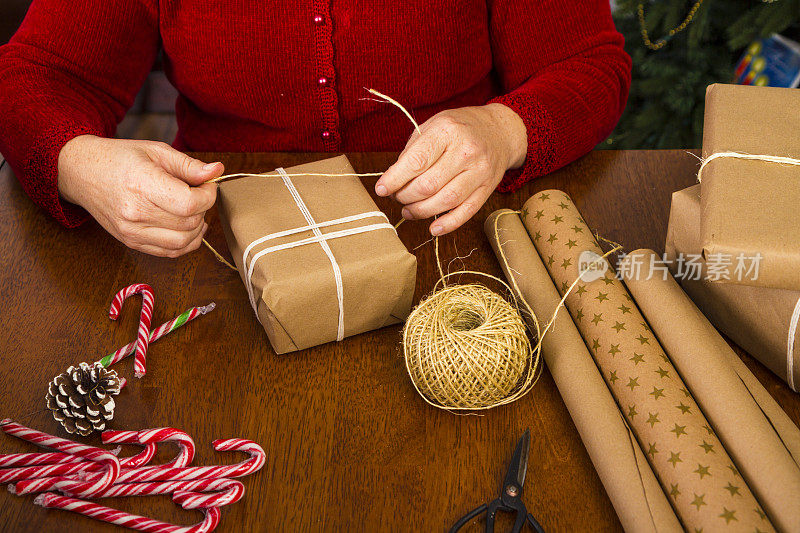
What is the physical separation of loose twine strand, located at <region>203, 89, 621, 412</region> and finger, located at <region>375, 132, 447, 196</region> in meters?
0.17

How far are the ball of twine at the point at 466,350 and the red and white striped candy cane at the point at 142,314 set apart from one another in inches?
12.3

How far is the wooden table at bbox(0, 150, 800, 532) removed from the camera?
643 millimetres

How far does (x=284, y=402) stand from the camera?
0.73m

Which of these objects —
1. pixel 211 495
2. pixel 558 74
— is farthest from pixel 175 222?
pixel 558 74

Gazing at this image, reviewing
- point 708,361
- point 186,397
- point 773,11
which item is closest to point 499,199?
point 708,361

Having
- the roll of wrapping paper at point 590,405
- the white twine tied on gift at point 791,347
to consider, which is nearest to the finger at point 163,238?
the roll of wrapping paper at point 590,405

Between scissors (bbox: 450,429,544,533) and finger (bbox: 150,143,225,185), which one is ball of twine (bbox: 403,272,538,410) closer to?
scissors (bbox: 450,429,544,533)

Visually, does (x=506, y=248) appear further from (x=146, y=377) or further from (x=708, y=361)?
(x=146, y=377)

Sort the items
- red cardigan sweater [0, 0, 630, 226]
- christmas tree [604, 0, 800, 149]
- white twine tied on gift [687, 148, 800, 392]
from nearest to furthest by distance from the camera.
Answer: white twine tied on gift [687, 148, 800, 392] → red cardigan sweater [0, 0, 630, 226] → christmas tree [604, 0, 800, 149]

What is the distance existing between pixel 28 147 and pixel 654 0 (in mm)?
1505

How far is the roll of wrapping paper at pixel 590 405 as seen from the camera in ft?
1.99

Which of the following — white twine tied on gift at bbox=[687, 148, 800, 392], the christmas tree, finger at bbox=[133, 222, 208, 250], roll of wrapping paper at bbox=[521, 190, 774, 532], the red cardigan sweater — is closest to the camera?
roll of wrapping paper at bbox=[521, 190, 774, 532]

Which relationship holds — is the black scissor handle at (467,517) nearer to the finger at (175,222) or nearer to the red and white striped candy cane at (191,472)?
the red and white striped candy cane at (191,472)

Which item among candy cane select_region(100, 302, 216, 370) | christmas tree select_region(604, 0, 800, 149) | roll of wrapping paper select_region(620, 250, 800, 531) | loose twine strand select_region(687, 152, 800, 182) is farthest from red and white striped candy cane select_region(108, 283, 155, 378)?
christmas tree select_region(604, 0, 800, 149)
